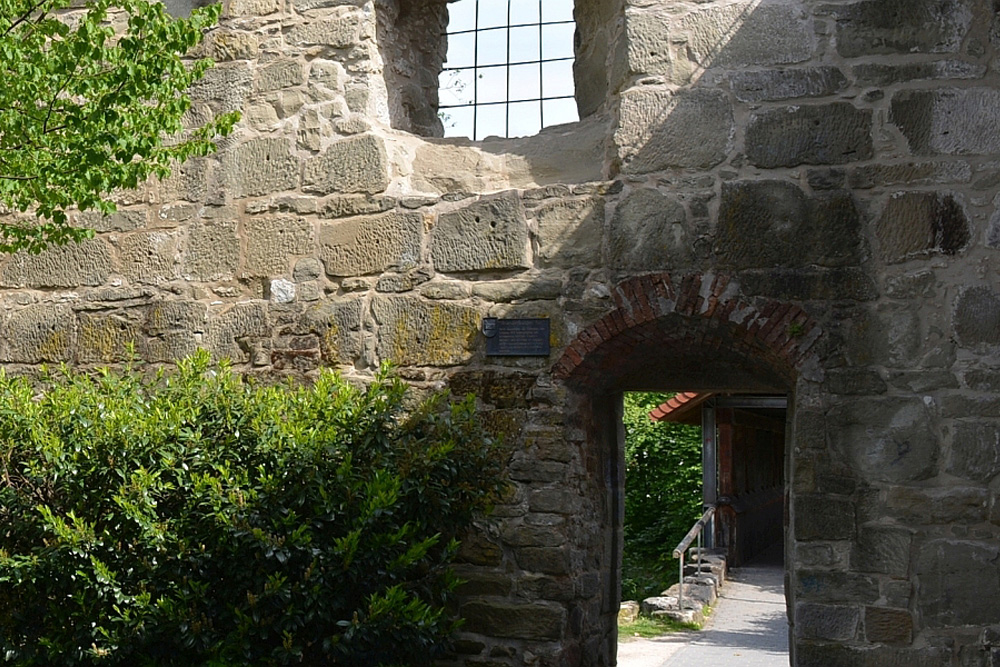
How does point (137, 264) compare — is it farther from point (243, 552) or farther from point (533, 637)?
point (533, 637)

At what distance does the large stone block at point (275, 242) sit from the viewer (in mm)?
5914

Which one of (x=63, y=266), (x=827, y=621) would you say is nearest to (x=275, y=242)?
(x=63, y=266)

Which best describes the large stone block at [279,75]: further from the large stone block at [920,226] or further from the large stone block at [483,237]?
the large stone block at [920,226]

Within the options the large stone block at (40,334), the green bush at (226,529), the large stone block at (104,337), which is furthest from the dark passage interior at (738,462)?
the green bush at (226,529)

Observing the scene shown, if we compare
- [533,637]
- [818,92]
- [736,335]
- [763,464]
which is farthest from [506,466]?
[763,464]

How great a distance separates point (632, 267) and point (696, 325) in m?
0.42

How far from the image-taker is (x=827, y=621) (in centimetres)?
489

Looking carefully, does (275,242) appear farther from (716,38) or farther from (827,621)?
(827,621)

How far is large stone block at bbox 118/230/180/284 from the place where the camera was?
242 inches

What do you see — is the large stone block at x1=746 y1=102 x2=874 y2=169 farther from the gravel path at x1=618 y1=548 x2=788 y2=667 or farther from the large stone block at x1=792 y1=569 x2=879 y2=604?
the gravel path at x1=618 y1=548 x2=788 y2=667

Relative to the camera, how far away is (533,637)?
5285 millimetres

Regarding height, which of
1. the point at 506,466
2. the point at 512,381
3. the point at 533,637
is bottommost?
the point at 533,637

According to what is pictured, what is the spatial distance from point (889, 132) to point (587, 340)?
170 centimetres

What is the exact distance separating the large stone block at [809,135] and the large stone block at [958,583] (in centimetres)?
182
